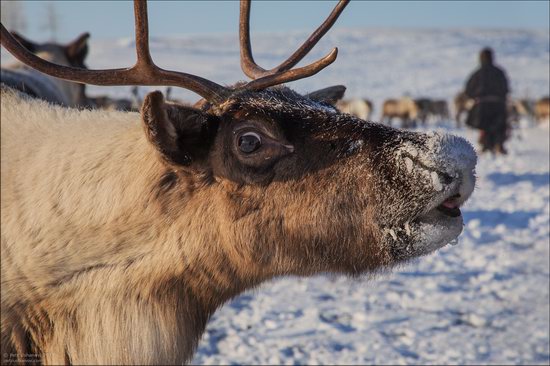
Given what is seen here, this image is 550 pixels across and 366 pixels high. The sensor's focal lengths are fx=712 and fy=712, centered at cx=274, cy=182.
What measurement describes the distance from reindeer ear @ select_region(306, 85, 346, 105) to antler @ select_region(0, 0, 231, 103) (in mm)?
473

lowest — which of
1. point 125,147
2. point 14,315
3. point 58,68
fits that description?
point 14,315

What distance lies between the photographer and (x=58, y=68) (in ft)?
7.79

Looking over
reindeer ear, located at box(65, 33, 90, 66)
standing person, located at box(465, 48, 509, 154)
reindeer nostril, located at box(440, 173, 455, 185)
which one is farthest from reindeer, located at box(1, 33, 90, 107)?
standing person, located at box(465, 48, 509, 154)

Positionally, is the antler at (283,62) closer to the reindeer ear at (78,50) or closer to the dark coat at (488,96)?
the reindeer ear at (78,50)

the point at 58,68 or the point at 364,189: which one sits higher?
Result: the point at 58,68

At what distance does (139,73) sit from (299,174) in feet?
2.12

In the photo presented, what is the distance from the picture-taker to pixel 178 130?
2336 millimetres

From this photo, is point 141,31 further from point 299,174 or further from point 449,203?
point 449,203

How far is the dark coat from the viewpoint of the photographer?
13.6 meters

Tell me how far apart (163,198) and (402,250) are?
0.84 metres

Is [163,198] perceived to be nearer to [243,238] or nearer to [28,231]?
[243,238]

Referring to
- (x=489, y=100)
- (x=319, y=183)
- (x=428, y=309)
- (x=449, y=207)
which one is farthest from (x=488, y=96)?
(x=319, y=183)

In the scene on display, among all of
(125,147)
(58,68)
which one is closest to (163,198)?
(125,147)

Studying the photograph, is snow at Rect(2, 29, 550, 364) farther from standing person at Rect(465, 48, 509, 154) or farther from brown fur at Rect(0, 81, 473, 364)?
standing person at Rect(465, 48, 509, 154)
